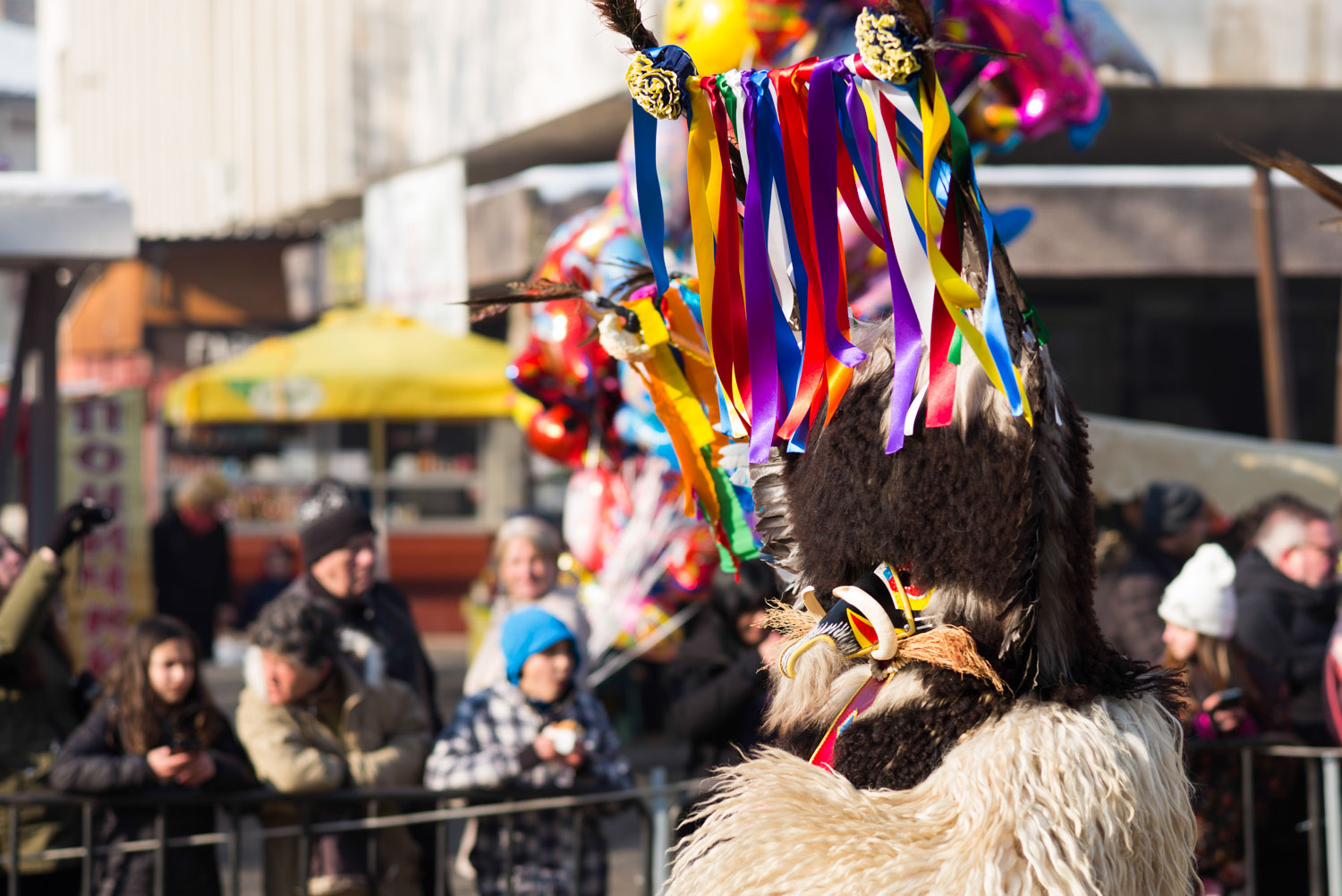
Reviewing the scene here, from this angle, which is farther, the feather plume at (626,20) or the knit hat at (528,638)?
the knit hat at (528,638)

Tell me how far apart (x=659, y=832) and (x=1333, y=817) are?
71.7 inches

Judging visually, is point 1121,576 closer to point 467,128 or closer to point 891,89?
point 891,89

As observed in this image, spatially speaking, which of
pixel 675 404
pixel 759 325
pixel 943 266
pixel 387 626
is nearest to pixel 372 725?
pixel 387 626

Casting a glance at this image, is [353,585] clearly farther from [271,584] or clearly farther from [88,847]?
[271,584]

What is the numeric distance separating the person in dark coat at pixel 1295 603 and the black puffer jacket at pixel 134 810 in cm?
299

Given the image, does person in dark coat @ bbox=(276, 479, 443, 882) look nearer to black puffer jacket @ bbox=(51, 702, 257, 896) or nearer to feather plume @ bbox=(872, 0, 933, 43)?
black puffer jacket @ bbox=(51, 702, 257, 896)

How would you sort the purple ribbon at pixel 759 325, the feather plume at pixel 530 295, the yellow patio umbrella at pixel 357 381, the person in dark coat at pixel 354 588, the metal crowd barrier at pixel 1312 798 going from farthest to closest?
the yellow patio umbrella at pixel 357 381
the person in dark coat at pixel 354 588
the metal crowd barrier at pixel 1312 798
the feather plume at pixel 530 295
the purple ribbon at pixel 759 325

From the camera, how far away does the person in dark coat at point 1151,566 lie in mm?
4949

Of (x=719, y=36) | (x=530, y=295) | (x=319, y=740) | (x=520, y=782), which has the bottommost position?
(x=520, y=782)

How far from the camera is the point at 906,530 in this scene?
1644 mm

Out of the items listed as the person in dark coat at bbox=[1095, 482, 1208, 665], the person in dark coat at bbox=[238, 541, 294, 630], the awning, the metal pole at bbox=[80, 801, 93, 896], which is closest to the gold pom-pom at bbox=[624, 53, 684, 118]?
the metal pole at bbox=[80, 801, 93, 896]

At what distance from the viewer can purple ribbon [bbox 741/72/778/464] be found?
1740 mm

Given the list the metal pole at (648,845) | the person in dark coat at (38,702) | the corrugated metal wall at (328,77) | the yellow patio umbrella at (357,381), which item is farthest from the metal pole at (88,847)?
the yellow patio umbrella at (357,381)

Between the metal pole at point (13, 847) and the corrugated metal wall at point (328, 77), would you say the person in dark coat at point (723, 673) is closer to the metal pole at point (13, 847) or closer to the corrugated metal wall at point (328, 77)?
the metal pole at point (13, 847)
